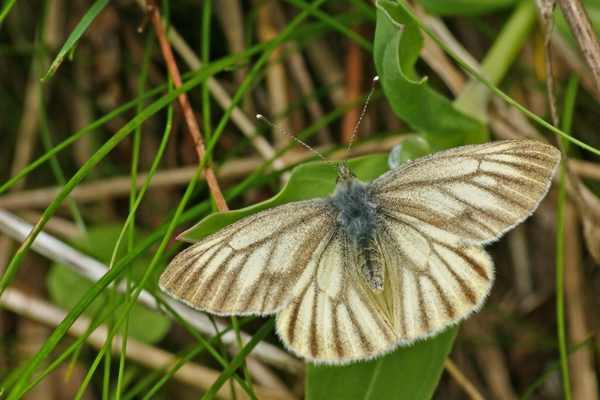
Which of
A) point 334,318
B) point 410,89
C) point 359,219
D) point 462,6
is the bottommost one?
point 334,318

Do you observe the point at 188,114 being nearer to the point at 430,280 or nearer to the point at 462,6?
the point at 430,280

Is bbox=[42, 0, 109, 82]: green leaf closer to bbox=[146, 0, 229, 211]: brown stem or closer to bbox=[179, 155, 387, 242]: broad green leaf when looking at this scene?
bbox=[146, 0, 229, 211]: brown stem

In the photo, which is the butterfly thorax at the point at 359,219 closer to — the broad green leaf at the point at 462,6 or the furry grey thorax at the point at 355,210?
the furry grey thorax at the point at 355,210

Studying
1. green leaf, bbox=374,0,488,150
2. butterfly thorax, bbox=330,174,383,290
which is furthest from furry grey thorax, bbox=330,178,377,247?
green leaf, bbox=374,0,488,150

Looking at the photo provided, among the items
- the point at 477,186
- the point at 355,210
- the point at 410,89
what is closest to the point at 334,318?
the point at 355,210

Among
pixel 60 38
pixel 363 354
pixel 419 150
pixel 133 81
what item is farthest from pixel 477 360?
pixel 60 38

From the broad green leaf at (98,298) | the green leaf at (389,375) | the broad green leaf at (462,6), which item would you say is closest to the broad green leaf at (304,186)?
the green leaf at (389,375)

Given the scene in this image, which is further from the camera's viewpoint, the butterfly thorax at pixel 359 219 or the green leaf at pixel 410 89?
the butterfly thorax at pixel 359 219
